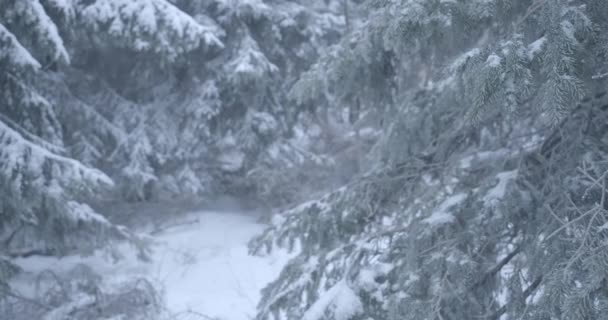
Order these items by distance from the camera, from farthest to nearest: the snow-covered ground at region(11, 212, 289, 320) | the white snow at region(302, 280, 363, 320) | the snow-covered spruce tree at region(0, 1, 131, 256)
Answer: the snow-covered ground at region(11, 212, 289, 320) < the snow-covered spruce tree at region(0, 1, 131, 256) < the white snow at region(302, 280, 363, 320)

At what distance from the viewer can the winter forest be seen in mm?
2533

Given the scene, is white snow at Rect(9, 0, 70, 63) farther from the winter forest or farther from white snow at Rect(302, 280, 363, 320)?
white snow at Rect(302, 280, 363, 320)

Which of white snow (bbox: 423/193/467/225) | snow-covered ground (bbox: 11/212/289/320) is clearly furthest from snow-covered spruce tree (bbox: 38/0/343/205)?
white snow (bbox: 423/193/467/225)

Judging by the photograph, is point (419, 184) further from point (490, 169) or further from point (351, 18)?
point (351, 18)

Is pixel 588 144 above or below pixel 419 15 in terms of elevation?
below

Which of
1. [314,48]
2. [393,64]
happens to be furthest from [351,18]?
[393,64]

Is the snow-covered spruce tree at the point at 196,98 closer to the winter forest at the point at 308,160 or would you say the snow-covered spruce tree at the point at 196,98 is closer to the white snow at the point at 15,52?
the winter forest at the point at 308,160

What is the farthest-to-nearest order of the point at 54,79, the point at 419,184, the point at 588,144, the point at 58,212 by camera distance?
the point at 54,79
the point at 58,212
the point at 419,184
the point at 588,144

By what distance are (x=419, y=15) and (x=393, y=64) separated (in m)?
1.62

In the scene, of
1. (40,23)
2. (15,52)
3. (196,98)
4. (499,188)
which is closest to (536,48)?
(499,188)

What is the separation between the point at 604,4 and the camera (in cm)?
241

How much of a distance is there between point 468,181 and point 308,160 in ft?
19.0

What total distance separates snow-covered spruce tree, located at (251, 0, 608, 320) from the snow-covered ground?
3026 mm

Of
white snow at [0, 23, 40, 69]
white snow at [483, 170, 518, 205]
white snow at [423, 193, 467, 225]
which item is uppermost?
white snow at [0, 23, 40, 69]
